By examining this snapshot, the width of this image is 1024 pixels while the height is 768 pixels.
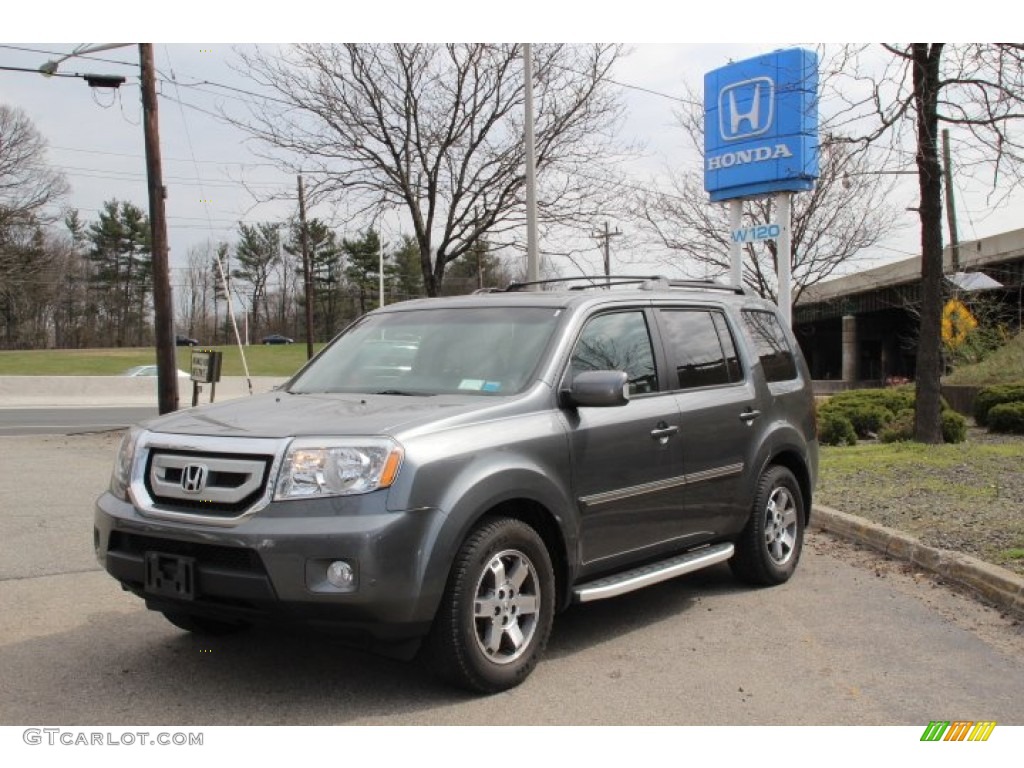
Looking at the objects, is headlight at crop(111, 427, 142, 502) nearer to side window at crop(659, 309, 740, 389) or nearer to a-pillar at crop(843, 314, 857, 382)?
side window at crop(659, 309, 740, 389)

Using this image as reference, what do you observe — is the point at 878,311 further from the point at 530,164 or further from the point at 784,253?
the point at 530,164

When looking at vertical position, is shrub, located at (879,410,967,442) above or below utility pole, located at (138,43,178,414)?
below

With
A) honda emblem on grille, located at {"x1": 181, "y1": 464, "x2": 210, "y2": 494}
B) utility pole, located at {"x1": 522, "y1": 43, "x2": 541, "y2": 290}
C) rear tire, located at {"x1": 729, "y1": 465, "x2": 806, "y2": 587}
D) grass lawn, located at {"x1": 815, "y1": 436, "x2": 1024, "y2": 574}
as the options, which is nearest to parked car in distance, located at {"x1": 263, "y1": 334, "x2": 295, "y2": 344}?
utility pole, located at {"x1": 522, "y1": 43, "x2": 541, "y2": 290}

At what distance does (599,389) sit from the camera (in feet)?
15.1

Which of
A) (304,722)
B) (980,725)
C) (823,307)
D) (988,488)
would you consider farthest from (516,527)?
(823,307)

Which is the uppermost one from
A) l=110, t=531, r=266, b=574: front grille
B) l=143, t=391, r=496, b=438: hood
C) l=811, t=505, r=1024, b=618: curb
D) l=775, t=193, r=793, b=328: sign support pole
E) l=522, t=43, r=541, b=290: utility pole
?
l=522, t=43, r=541, b=290: utility pole

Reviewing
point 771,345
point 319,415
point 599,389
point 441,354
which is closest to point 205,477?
point 319,415

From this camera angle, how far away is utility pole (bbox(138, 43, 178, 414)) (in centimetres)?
1720

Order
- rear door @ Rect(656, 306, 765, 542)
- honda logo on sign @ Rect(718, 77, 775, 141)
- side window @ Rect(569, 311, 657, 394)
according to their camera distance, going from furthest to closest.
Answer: honda logo on sign @ Rect(718, 77, 775, 141) → rear door @ Rect(656, 306, 765, 542) → side window @ Rect(569, 311, 657, 394)

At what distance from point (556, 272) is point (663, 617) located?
18486 millimetres

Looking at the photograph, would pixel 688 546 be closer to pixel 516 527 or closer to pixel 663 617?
pixel 663 617

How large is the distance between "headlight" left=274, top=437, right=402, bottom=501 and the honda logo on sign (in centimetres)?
1211

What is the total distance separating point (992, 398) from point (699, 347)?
12.6 metres

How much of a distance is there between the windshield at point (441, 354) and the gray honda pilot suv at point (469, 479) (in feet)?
0.05
